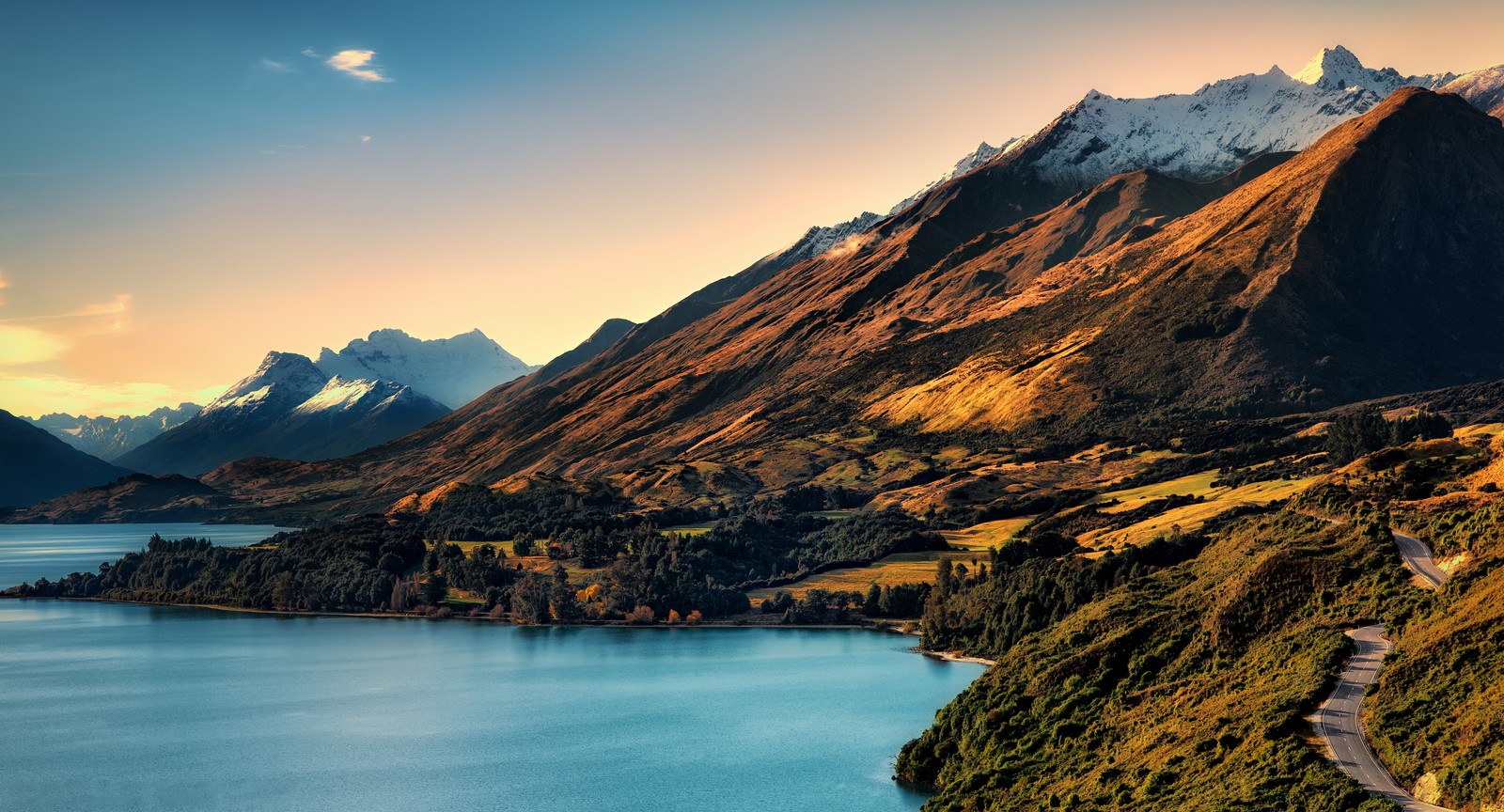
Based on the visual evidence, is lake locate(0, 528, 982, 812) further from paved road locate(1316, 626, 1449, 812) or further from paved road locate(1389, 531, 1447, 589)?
paved road locate(1389, 531, 1447, 589)

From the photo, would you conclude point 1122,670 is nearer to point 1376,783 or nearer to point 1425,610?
point 1425,610

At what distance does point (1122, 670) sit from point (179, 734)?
369 ft

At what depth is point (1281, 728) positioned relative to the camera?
74688 mm

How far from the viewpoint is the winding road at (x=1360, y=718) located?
6500 centimetres

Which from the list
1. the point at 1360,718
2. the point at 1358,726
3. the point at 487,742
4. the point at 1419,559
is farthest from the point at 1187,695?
the point at 487,742

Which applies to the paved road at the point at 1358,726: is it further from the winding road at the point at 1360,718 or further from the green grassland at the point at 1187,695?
the green grassland at the point at 1187,695

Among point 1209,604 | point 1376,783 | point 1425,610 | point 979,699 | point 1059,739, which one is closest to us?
point 1376,783

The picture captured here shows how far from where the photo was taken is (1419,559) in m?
98.2

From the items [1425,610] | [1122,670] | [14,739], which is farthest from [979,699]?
[14,739]

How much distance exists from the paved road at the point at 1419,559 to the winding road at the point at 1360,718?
0.21 ft

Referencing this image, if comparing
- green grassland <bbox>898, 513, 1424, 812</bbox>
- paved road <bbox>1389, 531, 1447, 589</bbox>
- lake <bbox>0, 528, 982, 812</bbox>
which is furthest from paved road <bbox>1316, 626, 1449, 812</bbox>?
lake <bbox>0, 528, 982, 812</bbox>

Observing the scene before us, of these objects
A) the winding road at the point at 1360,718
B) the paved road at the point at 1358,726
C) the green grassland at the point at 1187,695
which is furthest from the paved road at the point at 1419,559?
the paved road at the point at 1358,726

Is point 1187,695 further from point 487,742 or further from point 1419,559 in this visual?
point 487,742

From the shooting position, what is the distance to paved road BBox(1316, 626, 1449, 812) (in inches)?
2552
